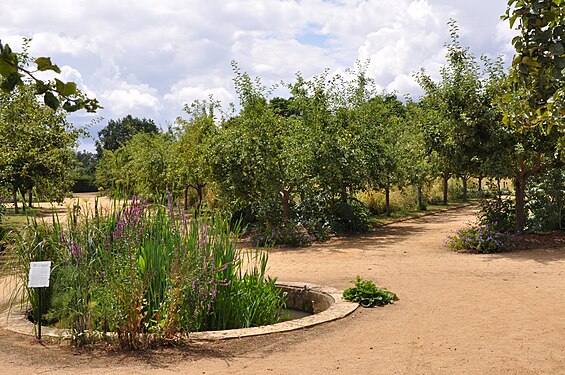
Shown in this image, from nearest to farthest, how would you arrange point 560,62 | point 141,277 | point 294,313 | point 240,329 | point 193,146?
point 560,62 < point 141,277 < point 240,329 < point 294,313 < point 193,146

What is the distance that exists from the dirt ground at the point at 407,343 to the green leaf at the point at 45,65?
3.74 metres

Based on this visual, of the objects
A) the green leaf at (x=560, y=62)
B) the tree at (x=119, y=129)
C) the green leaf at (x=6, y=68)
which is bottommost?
the green leaf at (x=6, y=68)

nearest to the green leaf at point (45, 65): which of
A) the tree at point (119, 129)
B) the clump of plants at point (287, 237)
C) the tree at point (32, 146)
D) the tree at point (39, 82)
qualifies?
the tree at point (39, 82)

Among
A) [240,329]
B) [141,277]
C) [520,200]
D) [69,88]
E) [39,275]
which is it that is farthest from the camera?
[520,200]

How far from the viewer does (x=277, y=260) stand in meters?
12.3

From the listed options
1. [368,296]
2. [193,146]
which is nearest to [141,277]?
[368,296]

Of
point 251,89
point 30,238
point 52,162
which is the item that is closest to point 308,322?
point 30,238

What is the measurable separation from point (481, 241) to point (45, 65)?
11937 mm

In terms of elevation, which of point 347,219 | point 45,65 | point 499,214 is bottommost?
point 347,219

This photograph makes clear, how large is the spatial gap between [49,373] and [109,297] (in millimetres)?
969

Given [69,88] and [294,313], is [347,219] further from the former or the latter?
[69,88]

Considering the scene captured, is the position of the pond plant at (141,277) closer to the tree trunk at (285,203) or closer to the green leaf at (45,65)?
the green leaf at (45,65)

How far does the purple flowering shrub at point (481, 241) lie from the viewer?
1259 cm

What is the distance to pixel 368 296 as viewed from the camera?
7.55 meters
